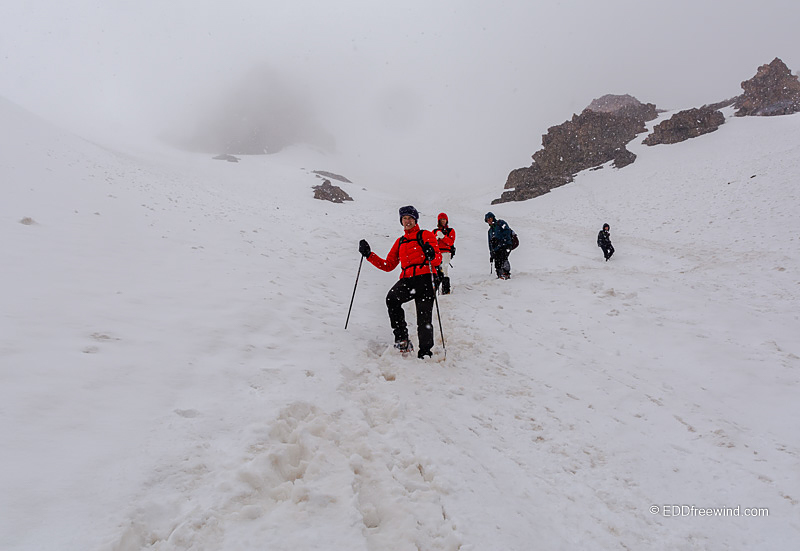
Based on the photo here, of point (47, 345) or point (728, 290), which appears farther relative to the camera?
point (728, 290)

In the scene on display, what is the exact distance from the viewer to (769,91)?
4378 cm

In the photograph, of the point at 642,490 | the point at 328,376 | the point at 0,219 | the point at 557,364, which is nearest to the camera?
the point at 642,490

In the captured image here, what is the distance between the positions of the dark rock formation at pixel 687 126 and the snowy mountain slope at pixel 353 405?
38288mm

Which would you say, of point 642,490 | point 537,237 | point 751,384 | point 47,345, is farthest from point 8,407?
point 537,237

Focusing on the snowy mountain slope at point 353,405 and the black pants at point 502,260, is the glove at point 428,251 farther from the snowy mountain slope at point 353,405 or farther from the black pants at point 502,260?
the black pants at point 502,260

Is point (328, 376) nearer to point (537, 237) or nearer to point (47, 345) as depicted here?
point (47, 345)

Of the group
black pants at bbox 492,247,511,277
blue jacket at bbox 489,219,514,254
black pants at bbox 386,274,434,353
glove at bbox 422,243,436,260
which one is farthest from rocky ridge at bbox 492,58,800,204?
black pants at bbox 386,274,434,353

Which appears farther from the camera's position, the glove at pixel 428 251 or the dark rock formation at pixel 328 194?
the dark rock formation at pixel 328 194

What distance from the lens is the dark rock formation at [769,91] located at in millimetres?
40906

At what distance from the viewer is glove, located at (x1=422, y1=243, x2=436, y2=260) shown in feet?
18.3

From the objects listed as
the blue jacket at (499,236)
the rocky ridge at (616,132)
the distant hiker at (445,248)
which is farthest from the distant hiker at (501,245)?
the rocky ridge at (616,132)

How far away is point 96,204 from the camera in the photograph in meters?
9.20

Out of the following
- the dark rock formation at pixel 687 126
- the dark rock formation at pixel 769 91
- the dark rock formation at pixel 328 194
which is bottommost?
the dark rock formation at pixel 328 194

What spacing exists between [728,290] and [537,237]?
12274 mm
